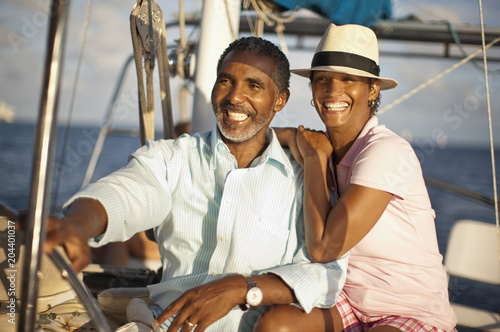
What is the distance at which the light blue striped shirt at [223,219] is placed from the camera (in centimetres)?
185

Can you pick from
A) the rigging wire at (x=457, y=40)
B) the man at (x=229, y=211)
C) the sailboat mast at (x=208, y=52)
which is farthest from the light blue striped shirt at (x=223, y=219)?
the rigging wire at (x=457, y=40)

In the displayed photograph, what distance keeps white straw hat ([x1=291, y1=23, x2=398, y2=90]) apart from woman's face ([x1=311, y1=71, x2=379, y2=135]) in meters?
0.06

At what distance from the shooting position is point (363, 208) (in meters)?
1.84

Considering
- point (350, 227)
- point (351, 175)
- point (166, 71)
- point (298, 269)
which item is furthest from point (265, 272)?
point (166, 71)

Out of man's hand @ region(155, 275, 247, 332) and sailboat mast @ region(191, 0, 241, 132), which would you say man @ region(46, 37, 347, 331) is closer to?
man's hand @ region(155, 275, 247, 332)

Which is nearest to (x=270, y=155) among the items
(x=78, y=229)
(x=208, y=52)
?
(x=78, y=229)

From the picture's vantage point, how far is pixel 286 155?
2203 mm

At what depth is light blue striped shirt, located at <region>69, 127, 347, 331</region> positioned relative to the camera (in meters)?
1.85

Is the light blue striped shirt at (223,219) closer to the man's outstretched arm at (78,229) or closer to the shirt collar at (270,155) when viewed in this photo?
the shirt collar at (270,155)

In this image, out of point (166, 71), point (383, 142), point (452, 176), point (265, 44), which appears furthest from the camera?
point (452, 176)

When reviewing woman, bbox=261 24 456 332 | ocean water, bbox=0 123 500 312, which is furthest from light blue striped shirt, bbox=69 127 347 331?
ocean water, bbox=0 123 500 312

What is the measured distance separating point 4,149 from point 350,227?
4363 centimetres

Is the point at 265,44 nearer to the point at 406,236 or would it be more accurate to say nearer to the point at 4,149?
the point at 406,236

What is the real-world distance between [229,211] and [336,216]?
43cm
